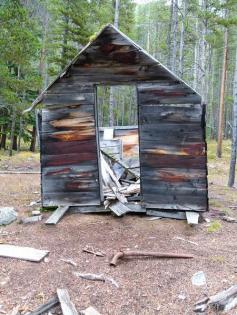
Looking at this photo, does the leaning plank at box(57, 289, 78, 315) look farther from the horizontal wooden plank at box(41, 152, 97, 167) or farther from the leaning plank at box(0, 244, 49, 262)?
the horizontal wooden plank at box(41, 152, 97, 167)

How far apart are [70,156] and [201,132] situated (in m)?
2.88

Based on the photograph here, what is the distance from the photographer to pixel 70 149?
8578 millimetres

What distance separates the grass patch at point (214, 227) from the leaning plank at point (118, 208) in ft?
5.72

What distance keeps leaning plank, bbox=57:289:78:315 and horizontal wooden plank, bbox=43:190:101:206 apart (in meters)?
3.53

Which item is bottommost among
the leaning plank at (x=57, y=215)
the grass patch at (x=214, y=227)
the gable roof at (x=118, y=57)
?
the grass patch at (x=214, y=227)

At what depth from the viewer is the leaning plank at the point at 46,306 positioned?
4705mm

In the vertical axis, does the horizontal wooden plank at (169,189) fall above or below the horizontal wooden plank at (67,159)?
below

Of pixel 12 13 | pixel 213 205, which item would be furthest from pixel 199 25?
pixel 213 205

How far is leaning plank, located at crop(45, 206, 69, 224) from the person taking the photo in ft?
25.4

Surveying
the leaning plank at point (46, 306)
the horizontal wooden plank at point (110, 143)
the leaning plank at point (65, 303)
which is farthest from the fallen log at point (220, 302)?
the horizontal wooden plank at point (110, 143)

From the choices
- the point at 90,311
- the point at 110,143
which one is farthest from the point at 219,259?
the point at 110,143

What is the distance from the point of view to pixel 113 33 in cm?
788

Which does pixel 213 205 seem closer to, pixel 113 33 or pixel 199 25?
pixel 113 33

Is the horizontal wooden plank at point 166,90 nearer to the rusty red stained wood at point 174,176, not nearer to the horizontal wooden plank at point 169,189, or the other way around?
the rusty red stained wood at point 174,176
